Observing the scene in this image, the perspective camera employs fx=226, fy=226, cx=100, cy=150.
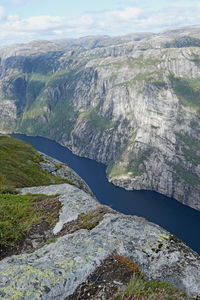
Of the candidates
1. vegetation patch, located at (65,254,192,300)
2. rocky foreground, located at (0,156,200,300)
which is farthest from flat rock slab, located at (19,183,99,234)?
vegetation patch, located at (65,254,192,300)

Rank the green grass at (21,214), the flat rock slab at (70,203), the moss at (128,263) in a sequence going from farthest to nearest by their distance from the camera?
the flat rock slab at (70,203)
the green grass at (21,214)
the moss at (128,263)

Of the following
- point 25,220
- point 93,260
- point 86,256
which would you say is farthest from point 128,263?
point 25,220

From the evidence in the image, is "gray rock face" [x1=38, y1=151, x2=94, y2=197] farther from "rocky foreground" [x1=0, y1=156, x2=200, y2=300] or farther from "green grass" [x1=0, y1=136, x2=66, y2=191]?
"rocky foreground" [x1=0, y1=156, x2=200, y2=300]

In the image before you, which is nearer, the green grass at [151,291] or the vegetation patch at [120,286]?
the green grass at [151,291]

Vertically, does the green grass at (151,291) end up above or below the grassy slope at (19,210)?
above

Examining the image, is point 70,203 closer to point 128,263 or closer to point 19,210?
point 19,210

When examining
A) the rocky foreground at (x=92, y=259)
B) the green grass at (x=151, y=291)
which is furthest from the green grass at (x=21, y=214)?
the green grass at (x=151, y=291)

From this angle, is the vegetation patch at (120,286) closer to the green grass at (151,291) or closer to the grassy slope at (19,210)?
the green grass at (151,291)
